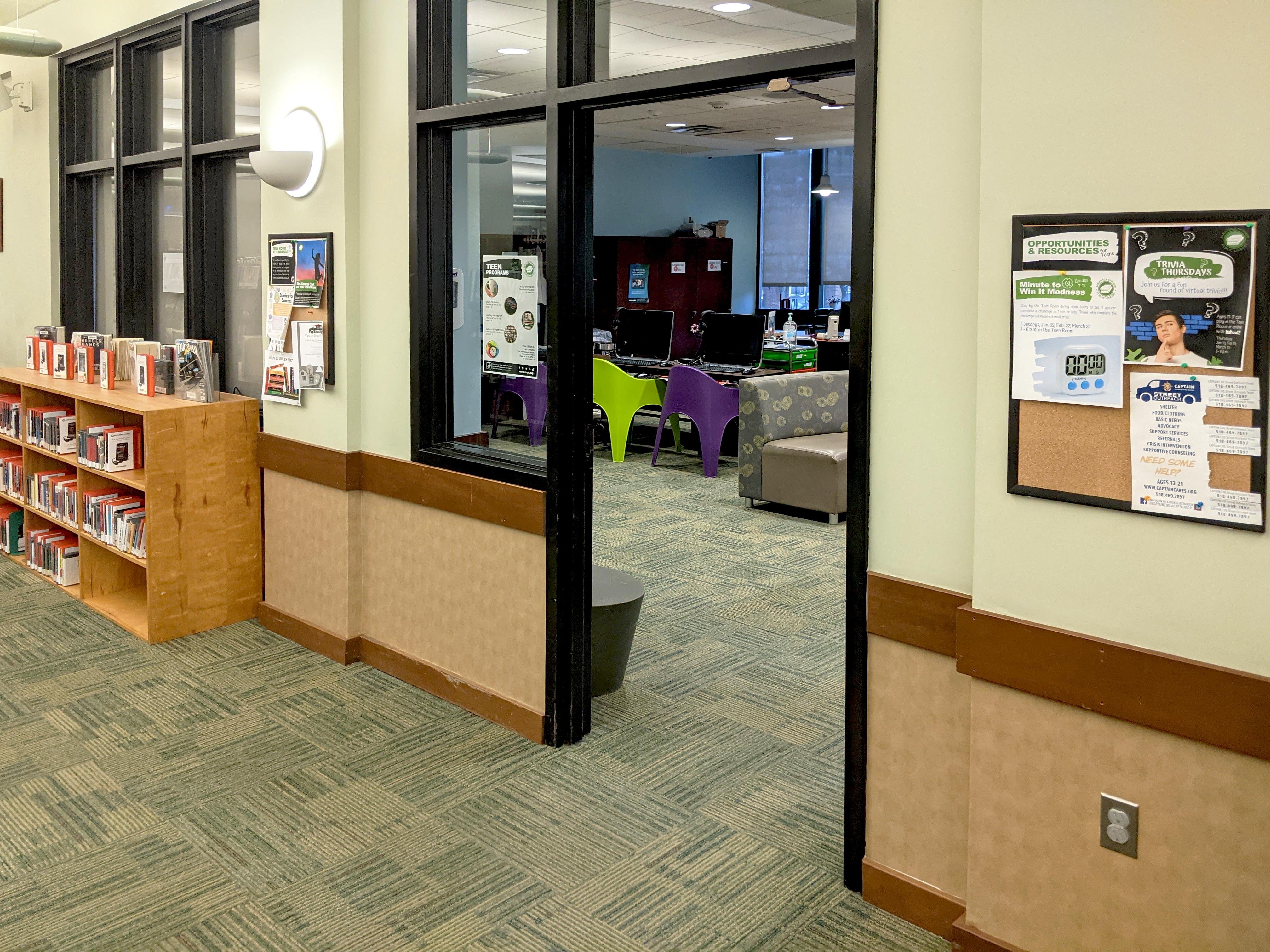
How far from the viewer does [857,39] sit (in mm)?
2379

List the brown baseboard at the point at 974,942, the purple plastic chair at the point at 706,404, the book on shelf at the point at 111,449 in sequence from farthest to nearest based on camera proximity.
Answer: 1. the purple plastic chair at the point at 706,404
2. the book on shelf at the point at 111,449
3. the brown baseboard at the point at 974,942

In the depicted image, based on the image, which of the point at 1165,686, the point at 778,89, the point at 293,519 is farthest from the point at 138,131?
the point at 1165,686

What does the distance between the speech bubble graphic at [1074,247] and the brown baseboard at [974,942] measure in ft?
4.63

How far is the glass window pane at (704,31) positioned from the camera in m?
2.57

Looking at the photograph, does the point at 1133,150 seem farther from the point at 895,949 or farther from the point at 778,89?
the point at 895,949

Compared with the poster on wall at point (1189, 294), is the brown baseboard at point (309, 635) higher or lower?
lower

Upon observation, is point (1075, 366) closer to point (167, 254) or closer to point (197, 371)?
point (197, 371)

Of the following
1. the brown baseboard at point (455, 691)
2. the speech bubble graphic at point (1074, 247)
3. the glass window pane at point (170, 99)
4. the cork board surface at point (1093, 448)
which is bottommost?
the brown baseboard at point (455, 691)

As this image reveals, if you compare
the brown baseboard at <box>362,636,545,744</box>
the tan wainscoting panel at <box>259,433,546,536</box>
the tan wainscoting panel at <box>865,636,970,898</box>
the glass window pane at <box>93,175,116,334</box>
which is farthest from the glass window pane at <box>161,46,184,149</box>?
the tan wainscoting panel at <box>865,636,970,898</box>

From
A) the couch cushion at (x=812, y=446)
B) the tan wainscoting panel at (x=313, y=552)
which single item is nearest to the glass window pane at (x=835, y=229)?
the couch cushion at (x=812, y=446)

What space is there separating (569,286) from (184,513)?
2111 mm

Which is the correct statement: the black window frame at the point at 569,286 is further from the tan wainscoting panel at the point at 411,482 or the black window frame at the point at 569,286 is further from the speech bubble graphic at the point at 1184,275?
the speech bubble graphic at the point at 1184,275

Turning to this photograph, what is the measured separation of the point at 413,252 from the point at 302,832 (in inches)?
76.7

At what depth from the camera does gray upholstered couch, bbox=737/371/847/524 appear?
6.52 m
